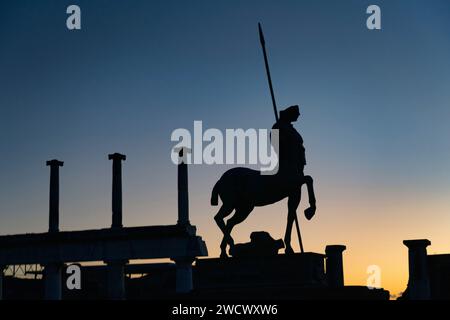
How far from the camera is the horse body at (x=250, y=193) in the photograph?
23.0 m

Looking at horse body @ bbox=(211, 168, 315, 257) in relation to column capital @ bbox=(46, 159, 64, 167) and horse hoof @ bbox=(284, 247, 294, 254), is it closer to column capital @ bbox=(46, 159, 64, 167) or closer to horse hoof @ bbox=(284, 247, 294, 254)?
horse hoof @ bbox=(284, 247, 294, 254)

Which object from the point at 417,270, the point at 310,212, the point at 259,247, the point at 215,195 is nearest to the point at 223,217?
the point at 215,195

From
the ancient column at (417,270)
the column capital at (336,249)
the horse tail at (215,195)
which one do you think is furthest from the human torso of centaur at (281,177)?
the ancient column at (417,270)

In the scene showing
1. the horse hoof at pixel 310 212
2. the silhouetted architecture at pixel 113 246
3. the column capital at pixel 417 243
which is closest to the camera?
the horse hoof at pixel 310 212

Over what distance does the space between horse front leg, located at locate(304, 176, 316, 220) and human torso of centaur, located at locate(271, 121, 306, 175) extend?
37cm

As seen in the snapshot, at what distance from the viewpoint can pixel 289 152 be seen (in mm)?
23062

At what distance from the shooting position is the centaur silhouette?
22984 mm

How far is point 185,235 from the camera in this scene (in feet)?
157

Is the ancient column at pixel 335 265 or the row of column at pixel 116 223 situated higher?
the row of column at pixel 116 223

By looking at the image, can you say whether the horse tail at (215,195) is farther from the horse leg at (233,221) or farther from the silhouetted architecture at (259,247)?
the silhouetted architecture at (259,247)

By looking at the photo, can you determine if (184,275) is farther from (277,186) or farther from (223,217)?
(277,186)

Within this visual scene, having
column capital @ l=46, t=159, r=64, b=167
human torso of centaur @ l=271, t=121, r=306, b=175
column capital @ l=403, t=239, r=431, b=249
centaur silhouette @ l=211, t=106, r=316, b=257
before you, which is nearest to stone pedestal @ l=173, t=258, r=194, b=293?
column capital @ l=46, t=159, r=64, b=167
